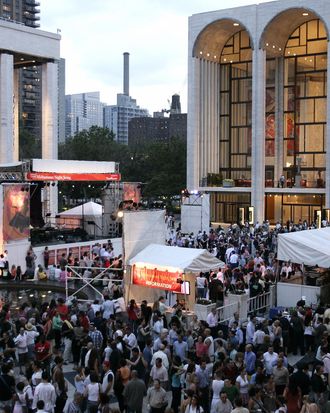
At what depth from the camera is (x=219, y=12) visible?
179 ft

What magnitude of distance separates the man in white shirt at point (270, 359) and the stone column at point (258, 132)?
40665 millimetres

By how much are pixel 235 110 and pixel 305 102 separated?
6588 millimetres

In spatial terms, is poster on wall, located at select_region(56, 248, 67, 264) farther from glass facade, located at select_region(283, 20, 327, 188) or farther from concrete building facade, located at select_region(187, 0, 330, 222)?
glass facade, located at select_region(283, 20, 327, 188)

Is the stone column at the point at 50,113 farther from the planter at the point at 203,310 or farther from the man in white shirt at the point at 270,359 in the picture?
the man in white shirt at the point at 270,359

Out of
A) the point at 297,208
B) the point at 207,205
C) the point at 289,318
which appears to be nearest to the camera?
the point at 289,318

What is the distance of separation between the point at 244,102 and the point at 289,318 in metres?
43.9

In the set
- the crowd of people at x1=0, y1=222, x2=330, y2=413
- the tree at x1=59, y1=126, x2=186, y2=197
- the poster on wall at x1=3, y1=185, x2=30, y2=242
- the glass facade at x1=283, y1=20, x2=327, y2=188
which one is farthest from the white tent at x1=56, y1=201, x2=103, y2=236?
the tree at x1=59, y1=126, x2=186, y2=197

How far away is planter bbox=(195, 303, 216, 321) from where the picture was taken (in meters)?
17.5

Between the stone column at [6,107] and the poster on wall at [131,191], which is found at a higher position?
the stone column at [6,107]

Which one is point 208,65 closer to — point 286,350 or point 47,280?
point 47,280

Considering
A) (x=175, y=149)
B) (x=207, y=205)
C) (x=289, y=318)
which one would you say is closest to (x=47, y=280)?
(x=289, y=318)

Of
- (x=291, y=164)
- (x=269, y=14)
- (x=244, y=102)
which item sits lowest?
(x=291, y=164)

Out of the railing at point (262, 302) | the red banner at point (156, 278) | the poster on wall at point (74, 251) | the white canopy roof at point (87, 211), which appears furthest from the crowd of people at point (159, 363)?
the white canopy roof at point (87, 211)

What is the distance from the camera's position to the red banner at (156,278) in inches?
723
